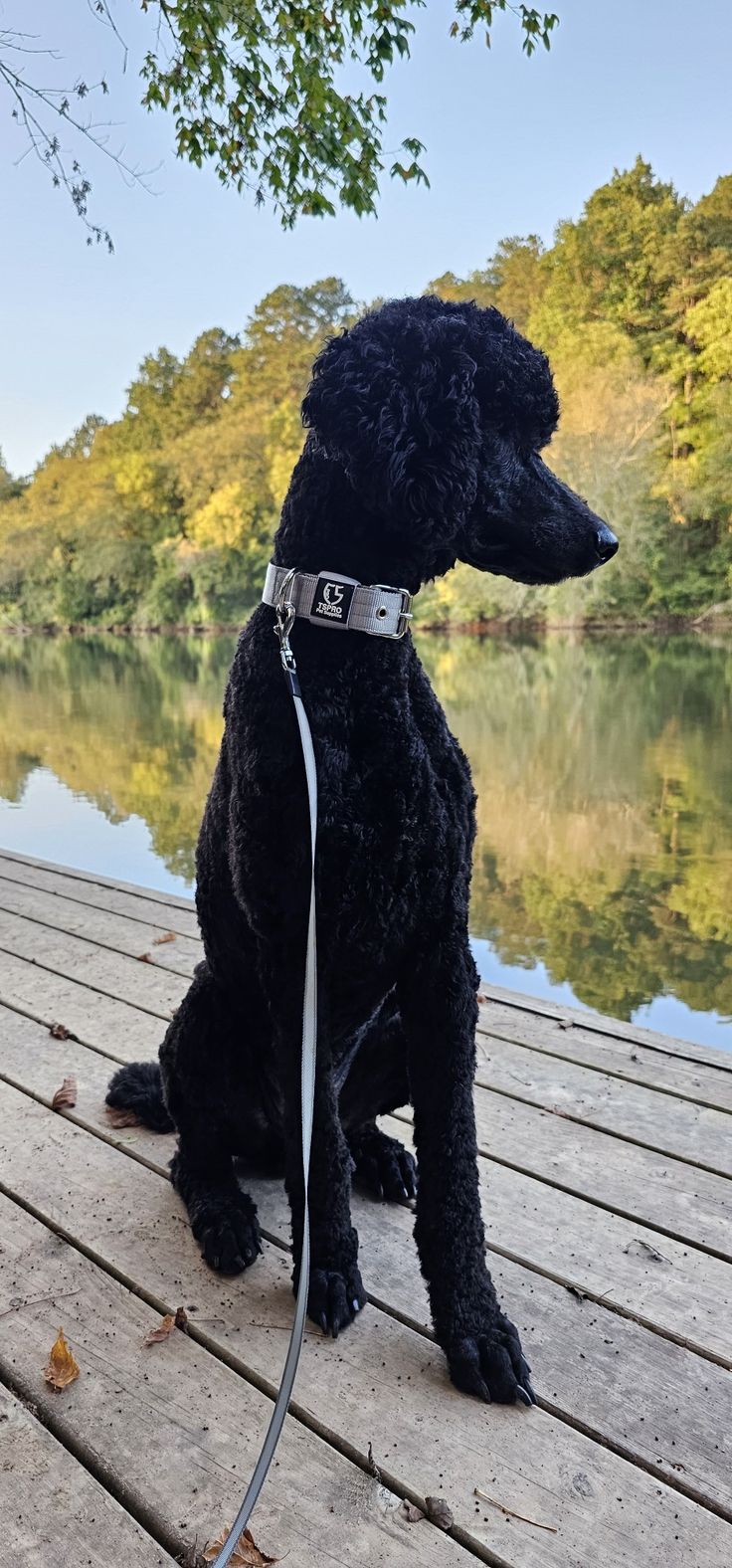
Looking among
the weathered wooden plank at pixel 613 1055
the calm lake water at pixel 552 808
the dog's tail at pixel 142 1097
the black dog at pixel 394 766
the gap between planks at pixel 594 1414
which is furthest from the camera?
the calm lake water at pixel 552 808

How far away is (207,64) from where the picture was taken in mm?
5031

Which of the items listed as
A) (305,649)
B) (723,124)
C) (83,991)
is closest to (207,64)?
(83,991)

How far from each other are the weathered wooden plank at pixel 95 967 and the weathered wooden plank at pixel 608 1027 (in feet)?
3.05

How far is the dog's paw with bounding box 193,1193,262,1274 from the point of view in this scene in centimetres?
172

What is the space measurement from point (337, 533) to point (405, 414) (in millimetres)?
195

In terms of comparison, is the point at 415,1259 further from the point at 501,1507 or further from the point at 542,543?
the point at 542,543

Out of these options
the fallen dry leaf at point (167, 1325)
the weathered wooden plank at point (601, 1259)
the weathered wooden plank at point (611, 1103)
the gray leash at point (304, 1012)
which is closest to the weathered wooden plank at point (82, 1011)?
the weathered wooden plank at point (601, 1259)

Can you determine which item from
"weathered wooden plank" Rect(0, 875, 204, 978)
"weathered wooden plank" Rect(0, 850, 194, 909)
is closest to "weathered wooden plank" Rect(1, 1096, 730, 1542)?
"weathered wooden plank" Rect(0, 875, 204, 978)

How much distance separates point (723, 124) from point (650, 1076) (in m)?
36.6

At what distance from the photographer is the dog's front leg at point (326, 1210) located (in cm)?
154

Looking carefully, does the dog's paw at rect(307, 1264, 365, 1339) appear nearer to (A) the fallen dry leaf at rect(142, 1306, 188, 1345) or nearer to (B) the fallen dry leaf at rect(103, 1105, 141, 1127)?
(A) the fallen dry leaf at rect(142, 1306, 188, 1345)

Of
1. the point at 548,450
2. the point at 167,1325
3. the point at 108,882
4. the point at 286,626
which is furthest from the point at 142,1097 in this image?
the point at 548,450

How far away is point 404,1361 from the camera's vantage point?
151cm

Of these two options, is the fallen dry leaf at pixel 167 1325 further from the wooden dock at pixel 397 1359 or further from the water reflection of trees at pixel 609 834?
the water reflection of trees at pixel 609 834
